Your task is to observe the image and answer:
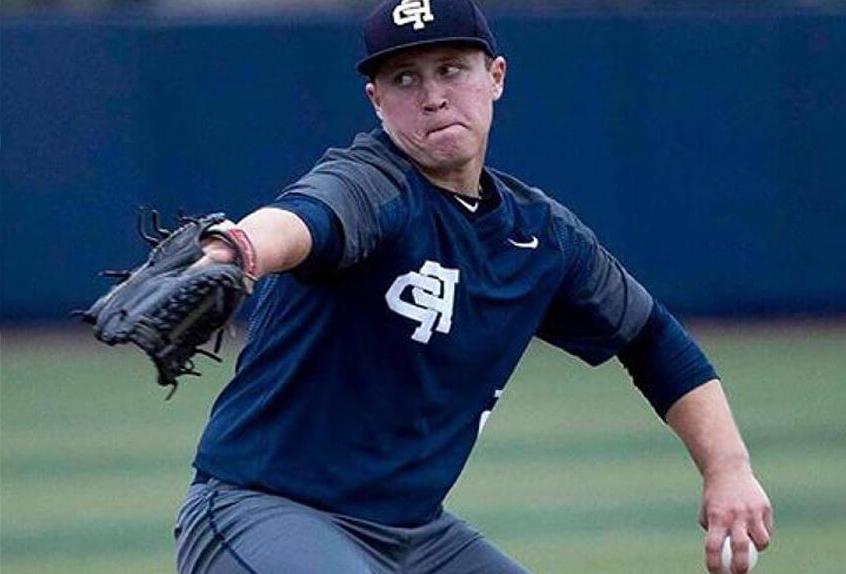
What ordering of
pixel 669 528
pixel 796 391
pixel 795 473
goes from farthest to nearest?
pixel 796 391
pixel 795 473
pixel 669 528

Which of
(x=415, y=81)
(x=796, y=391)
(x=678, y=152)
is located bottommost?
(x=796, y=391)

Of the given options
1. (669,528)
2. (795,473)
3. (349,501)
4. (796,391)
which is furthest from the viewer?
(796,391)

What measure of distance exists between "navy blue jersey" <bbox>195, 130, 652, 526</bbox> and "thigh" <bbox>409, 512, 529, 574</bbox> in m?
0.09

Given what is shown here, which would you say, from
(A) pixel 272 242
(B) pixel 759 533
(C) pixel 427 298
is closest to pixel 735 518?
(B) pixel 759 533

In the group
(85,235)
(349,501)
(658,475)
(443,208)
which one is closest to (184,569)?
(349,501)

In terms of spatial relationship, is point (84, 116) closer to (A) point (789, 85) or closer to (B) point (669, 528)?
(A) point (789, 85)

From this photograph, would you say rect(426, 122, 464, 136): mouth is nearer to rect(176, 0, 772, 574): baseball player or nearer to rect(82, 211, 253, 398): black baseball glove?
rect(176, 0, 772, 574): baseball player

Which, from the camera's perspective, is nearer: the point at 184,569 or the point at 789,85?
the point at 184,569

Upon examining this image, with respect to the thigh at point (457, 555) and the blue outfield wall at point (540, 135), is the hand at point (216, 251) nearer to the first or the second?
the thigh at point (457, 555)

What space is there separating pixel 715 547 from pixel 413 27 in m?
1.53

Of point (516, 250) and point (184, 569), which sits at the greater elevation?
point (516, 250)

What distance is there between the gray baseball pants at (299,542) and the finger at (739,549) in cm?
54

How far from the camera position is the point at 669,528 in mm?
10688

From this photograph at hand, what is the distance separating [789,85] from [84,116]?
6.08 meters
